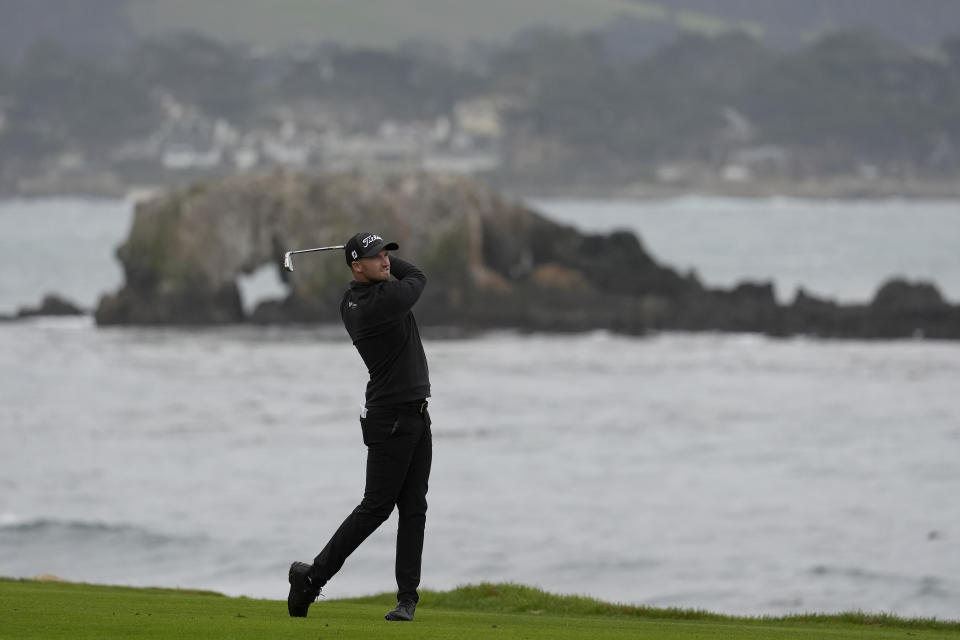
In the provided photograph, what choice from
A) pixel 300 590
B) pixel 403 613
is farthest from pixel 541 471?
pixel 300 590

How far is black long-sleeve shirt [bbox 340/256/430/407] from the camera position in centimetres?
1168

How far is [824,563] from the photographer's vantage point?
2195 centimetres

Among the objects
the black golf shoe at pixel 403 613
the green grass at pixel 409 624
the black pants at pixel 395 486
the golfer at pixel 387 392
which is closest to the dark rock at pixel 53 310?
the green grass at pixel 409 624

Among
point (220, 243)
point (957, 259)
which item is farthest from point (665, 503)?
point (957, 259)

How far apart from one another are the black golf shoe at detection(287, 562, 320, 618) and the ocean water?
8182mm

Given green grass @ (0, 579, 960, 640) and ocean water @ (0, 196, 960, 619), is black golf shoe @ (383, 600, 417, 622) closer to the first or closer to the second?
green grass @ (0, 579, 960, 640)

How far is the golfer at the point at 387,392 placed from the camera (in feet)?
38.3

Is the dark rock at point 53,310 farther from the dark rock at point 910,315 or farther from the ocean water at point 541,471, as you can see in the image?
the dark rock at point 910,315

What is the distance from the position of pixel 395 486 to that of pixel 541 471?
1684 centimetres

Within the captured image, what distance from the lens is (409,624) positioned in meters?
12.1

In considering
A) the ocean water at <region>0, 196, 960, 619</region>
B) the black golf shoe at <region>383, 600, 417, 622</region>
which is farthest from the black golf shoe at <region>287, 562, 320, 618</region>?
the ocean water at <region>0, 196, 960, 619</region>

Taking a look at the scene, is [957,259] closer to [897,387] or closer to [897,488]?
[897,387]

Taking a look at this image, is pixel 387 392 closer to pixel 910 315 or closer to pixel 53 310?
pixel 910 315

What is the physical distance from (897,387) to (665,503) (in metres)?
13.7
